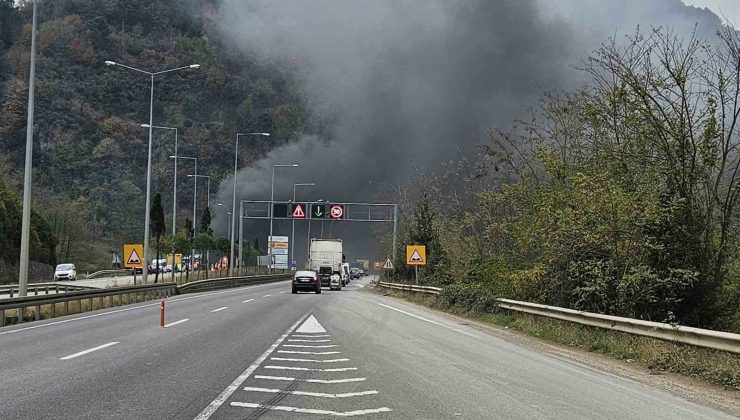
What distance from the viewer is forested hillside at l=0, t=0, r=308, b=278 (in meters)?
105

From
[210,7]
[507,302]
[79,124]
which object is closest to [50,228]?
[79,124]

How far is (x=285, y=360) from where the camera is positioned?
12.4 m

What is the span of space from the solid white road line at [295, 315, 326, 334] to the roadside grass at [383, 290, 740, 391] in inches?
225

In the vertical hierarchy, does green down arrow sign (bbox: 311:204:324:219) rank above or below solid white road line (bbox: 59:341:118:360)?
above

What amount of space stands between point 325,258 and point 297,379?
164 feet

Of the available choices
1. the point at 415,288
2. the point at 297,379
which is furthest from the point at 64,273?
the point at 297,379

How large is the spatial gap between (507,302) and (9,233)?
51918 mm

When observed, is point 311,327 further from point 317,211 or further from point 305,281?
point 317,211

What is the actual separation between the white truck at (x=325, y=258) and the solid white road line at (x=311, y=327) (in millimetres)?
37327

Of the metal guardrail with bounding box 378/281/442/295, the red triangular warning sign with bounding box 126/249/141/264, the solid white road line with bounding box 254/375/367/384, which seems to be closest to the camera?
the solid white road line with bounding box 254/375/367/384

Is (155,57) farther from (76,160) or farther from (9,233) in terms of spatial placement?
(9,233)

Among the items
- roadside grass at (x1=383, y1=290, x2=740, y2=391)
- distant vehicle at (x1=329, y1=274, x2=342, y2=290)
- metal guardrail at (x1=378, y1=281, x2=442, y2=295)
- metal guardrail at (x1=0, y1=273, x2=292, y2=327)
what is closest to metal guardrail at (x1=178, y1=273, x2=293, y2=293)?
metal guardrail at (x1=0, y1=273, x2=292, y2=327)

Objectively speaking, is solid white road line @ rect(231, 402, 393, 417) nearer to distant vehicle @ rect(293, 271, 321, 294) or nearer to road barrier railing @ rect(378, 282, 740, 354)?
road barrier railing @ rect(378, 282, 740, 354)

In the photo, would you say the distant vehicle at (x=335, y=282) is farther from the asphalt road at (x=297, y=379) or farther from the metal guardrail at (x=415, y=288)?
the asphalt road at (x=297, y=379)
